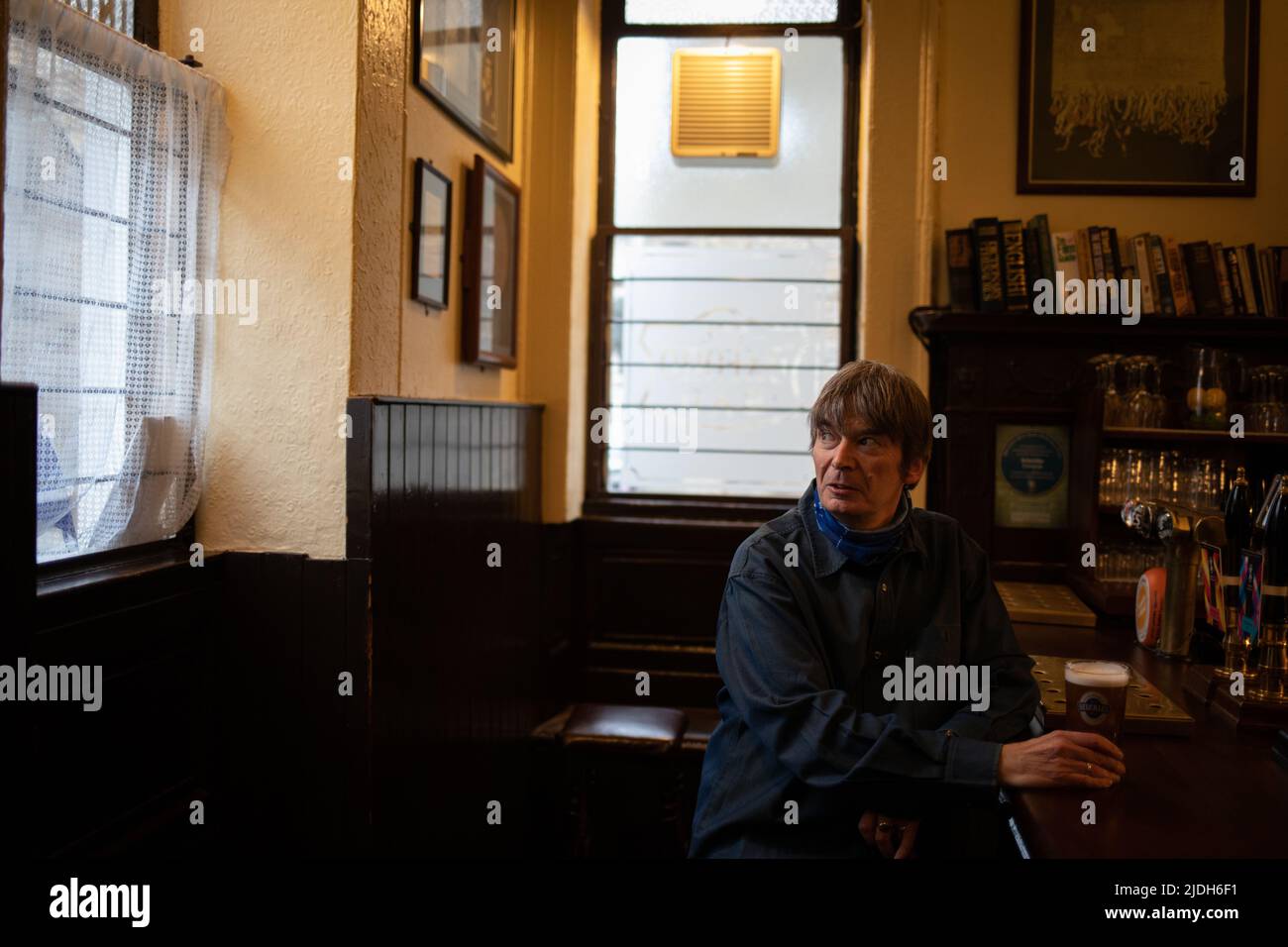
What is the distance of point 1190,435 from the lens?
11.8 ft

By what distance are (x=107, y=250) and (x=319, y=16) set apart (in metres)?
0.77

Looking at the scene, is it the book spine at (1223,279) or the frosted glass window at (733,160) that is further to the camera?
the frosted glass window at (733,160)

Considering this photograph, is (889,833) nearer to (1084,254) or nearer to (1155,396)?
(1155,396)

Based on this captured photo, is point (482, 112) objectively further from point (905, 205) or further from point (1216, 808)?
point (1216, 808)

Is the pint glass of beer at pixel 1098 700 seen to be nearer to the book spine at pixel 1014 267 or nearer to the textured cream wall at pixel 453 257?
the textured cream wall at pixel 453 257

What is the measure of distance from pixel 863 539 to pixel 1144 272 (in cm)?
272

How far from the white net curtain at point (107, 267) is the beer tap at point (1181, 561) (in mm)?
2196

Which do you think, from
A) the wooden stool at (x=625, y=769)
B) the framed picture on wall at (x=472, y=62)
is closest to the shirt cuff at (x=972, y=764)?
A: the wooden stool at (x=625, y=769)

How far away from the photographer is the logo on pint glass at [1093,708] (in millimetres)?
1725

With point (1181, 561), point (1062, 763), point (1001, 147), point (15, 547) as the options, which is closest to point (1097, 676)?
point (1062, 763)

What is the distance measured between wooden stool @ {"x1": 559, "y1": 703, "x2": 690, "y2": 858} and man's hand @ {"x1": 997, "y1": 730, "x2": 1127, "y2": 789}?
2216mm

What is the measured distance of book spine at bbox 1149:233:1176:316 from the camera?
3.94 metres

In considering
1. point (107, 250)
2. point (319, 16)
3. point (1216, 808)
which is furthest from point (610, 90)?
point (1216, 808)

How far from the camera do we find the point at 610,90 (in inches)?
179
